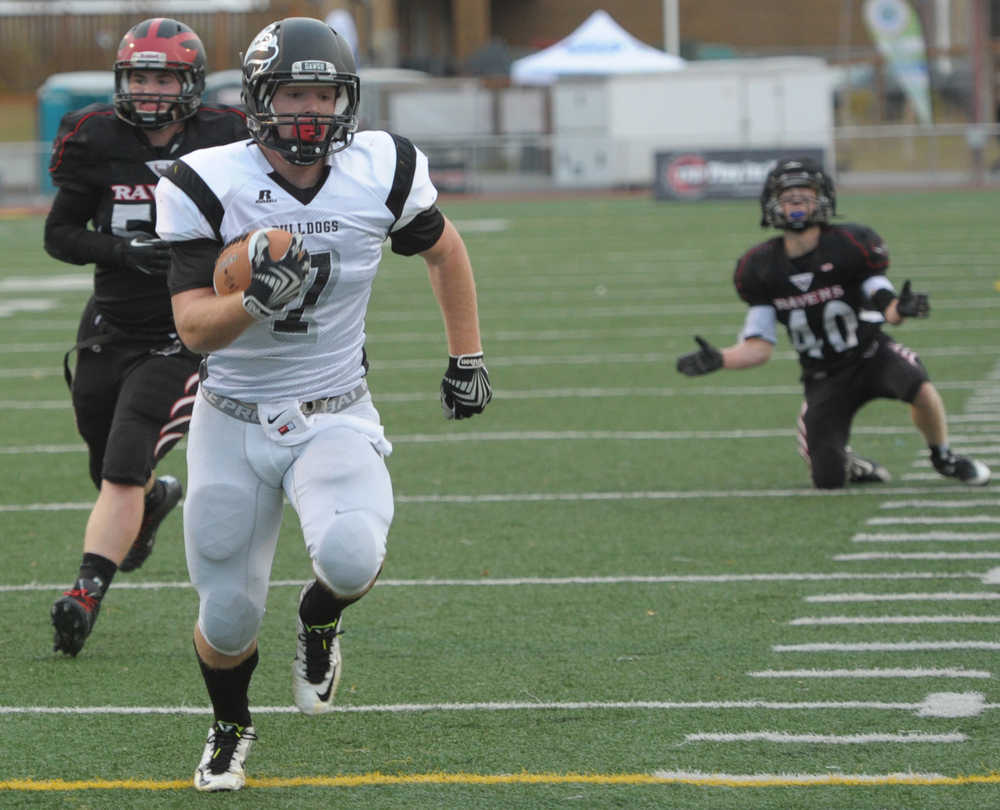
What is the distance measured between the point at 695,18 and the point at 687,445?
41.4m

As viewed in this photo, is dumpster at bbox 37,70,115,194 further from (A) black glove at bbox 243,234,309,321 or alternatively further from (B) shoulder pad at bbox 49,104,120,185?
(A) black glove at bbox 243,234,309,321

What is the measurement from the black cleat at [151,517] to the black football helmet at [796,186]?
2.86 m

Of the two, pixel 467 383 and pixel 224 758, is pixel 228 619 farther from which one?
pixel 467 383

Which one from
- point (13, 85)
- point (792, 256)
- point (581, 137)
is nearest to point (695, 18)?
point (13, 85)

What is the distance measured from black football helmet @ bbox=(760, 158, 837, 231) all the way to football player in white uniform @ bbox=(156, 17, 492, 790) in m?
3.63

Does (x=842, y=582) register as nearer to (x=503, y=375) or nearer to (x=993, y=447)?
(x=993, y=447)

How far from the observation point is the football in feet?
11.4

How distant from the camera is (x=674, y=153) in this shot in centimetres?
2461

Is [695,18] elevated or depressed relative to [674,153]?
elevated

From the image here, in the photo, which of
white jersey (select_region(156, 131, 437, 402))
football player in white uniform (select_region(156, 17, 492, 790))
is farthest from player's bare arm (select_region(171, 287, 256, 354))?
white jersey (select_region(156, 131, 437, 402))

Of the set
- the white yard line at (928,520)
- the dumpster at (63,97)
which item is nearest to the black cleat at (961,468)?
the white yard line at (928,520)

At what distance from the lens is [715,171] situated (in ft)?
80.1

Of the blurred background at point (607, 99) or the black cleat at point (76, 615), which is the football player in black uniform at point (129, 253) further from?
the blurred background at point (607, 99)

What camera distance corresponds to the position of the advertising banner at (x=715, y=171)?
24.0m
